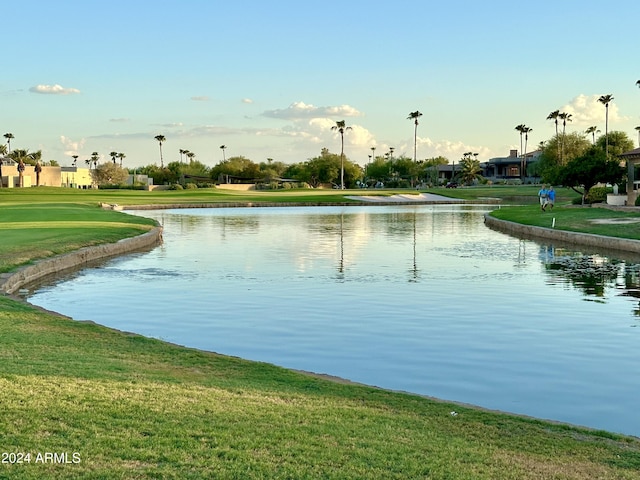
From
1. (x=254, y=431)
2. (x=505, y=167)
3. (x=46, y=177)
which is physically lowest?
(x=254, y=431)

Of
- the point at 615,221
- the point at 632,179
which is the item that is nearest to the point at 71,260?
the point at 615,221

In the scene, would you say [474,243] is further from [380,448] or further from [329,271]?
[380,448]

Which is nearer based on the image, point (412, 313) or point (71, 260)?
point (412, 313)

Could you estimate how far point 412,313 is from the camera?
15648mm

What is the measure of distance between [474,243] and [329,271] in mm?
11158

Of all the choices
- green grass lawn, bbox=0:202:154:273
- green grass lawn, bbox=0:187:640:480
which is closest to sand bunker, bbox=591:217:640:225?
green grass lawn, bbox=0:202:154:273

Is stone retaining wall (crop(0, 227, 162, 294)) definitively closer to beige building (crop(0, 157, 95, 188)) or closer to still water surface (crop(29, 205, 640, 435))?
still water surface (crop(29, 205, 640, 435))

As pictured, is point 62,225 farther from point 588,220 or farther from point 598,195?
point 598,195

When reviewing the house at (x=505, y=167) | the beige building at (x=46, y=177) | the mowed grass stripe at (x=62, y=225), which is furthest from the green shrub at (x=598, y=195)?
the house at (x=505, y=167)

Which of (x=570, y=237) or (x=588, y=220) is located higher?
(x=588, y=220)

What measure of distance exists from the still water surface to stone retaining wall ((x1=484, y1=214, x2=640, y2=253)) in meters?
1.38

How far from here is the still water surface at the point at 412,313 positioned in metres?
10.4

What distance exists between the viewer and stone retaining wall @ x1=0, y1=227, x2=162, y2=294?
60.2 ft

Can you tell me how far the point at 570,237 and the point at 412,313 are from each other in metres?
18.4
